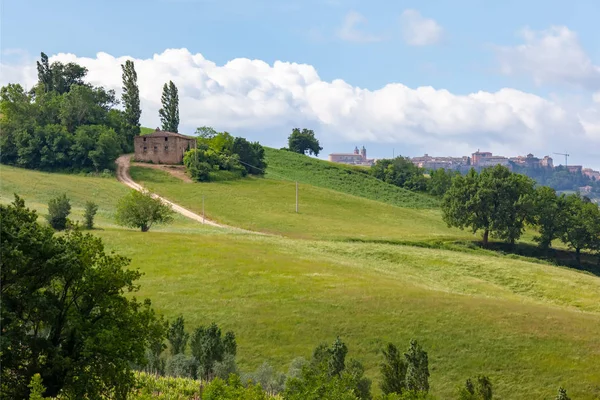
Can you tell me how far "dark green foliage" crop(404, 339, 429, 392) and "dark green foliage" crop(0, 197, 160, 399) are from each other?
11.3m

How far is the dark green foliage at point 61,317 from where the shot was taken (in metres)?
22.0

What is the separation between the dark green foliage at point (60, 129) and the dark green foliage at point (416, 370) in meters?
104

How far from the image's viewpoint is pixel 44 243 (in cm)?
2248

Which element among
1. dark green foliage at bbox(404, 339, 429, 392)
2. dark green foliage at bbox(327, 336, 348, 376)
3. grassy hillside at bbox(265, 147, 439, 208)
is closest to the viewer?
dark green foliage at bbox(404, 339, 429, 392)

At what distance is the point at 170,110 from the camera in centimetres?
15975

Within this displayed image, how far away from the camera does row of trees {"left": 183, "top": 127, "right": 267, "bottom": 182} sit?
4926 inches

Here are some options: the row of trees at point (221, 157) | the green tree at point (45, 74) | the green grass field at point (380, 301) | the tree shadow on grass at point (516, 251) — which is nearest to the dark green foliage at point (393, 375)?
the green grass field at point (380, 301)

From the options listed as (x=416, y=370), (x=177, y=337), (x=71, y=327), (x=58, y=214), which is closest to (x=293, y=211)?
(x=58, y=214)

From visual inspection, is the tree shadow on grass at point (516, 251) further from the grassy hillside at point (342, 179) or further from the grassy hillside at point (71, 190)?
the grassy hillside at point (342, 179)

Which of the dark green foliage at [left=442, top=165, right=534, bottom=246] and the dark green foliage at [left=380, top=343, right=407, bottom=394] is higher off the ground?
the dark green foliage at [left=442, top=165, right=534, bottom=246]

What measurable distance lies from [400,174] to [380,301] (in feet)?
418

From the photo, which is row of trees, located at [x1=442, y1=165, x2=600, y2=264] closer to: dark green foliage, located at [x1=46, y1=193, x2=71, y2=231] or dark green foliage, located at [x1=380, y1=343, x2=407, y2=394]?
dark green foliage, located at [x1=46, y1=193, x2=71, y2=231]

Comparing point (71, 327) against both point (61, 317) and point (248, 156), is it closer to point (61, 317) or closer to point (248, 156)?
point (61, 317)

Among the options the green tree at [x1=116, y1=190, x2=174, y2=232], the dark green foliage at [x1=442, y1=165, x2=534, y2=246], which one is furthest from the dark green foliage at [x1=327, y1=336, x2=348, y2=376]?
the dark green foliage at [x1=442, y1=165, x2=534, y2=246]
